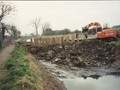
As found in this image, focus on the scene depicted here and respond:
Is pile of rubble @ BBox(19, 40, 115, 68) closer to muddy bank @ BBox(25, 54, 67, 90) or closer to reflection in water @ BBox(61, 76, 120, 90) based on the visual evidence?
reflection in water @ BBox(61, 76, 120, 90)

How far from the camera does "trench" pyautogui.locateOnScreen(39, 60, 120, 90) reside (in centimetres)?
1431

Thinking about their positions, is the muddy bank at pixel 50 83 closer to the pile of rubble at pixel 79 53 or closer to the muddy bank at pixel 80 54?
the muddy bank at pixel 80 54

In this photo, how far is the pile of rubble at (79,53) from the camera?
22.1 meters

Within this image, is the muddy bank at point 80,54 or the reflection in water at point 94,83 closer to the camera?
the reflection in water at point 94,83

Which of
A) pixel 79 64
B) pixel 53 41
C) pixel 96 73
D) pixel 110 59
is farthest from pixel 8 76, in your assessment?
pixel 53 41

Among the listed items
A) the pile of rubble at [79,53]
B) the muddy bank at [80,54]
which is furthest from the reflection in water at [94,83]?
the pile of rubble at [79,53]

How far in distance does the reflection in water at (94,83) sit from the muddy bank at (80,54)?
3.92 metres

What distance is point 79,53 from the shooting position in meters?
24.9

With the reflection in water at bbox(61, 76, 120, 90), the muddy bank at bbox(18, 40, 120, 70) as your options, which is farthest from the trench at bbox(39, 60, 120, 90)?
the muddy bank at bbox(18, 40, 120, 70)

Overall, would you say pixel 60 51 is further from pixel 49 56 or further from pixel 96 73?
pixel 96 73

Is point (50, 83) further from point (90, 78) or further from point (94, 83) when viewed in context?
point (90, 78)

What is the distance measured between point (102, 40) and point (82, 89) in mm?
17311

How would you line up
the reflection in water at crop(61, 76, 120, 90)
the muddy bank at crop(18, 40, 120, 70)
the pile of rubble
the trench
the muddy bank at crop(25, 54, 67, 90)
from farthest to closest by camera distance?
the pile of rubble, the muddy bank at crop(18, 40, 120, 70), the trench, the reflection in water at crop(61, 76, 120, 90), the muddy bank at crop(25, 54, 67, 90)

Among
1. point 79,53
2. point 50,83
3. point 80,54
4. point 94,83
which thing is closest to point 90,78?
point 94,83
